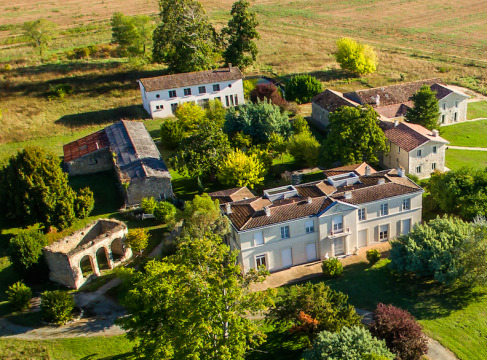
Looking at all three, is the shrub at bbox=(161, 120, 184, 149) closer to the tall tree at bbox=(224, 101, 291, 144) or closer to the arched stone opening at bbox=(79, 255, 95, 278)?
the tall tree at bbox=(224, 101, 291, 144)

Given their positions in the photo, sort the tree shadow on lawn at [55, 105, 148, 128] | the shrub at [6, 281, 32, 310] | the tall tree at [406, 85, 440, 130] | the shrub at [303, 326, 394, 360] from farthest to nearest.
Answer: the tree shadow on lawn at [55, 105, 148, 128] → the tall tree at [406, 85, 440, 130] → the shrub at [6, 281, 32, 310] → the shrub at [303, 326, 394, 360]

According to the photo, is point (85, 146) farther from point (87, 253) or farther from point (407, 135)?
point (407, 135)

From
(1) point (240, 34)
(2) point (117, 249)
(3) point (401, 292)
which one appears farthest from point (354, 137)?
(1) point (240, 34)

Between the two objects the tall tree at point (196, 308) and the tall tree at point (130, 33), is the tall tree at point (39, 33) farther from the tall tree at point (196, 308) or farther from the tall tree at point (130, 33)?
the tall tree at point (196, 308)

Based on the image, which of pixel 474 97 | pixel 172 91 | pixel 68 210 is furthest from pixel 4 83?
pixel 474 97

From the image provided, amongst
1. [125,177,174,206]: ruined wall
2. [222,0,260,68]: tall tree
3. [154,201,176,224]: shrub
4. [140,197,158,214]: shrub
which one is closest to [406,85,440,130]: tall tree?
[125,177,174,206]: ruined wall

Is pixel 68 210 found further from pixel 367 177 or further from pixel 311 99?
pixel 311 99

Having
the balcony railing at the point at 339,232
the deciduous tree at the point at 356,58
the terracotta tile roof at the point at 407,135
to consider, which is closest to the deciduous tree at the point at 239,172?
the balcony railing at the point at 339,232
